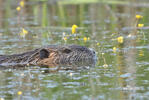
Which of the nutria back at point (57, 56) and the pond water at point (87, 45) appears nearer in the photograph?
the pond water at point (87, 45)

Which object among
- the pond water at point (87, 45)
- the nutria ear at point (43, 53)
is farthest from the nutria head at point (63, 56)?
the pond water at point (87, 45)

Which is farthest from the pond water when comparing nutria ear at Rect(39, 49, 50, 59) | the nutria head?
nutria ear at Rect(39, 49, 50, 59)

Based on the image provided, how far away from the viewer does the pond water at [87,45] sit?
7266mm

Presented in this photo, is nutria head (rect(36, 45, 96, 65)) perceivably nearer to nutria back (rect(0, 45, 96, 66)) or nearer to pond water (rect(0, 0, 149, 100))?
nutria back (rect(0, 45, 96, 66))

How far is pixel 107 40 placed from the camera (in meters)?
13.4

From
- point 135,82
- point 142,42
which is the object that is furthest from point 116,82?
point 142,42

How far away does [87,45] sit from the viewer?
41.9 ft

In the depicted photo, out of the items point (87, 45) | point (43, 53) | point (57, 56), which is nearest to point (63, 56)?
point (57, 56)

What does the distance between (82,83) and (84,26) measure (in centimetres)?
900

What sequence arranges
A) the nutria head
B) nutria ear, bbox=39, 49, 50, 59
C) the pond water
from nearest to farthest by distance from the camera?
1. the pond water
2. nutria ear, bbox=39, 49, 50, 59
3. the nutria head

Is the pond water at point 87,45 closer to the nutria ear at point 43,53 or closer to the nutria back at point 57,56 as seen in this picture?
the nutria back at point 57,56

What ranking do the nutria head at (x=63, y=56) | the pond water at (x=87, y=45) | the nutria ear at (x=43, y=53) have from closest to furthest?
the pond water at (x=87, y=45)
the nutria ear at (x=43, y=53)
the nutria head at (x=63, y=56)

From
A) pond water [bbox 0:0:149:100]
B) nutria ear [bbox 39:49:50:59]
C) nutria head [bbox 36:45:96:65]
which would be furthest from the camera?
nutria head [bbox 36:45:96:65]

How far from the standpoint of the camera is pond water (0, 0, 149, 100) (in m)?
7.27
